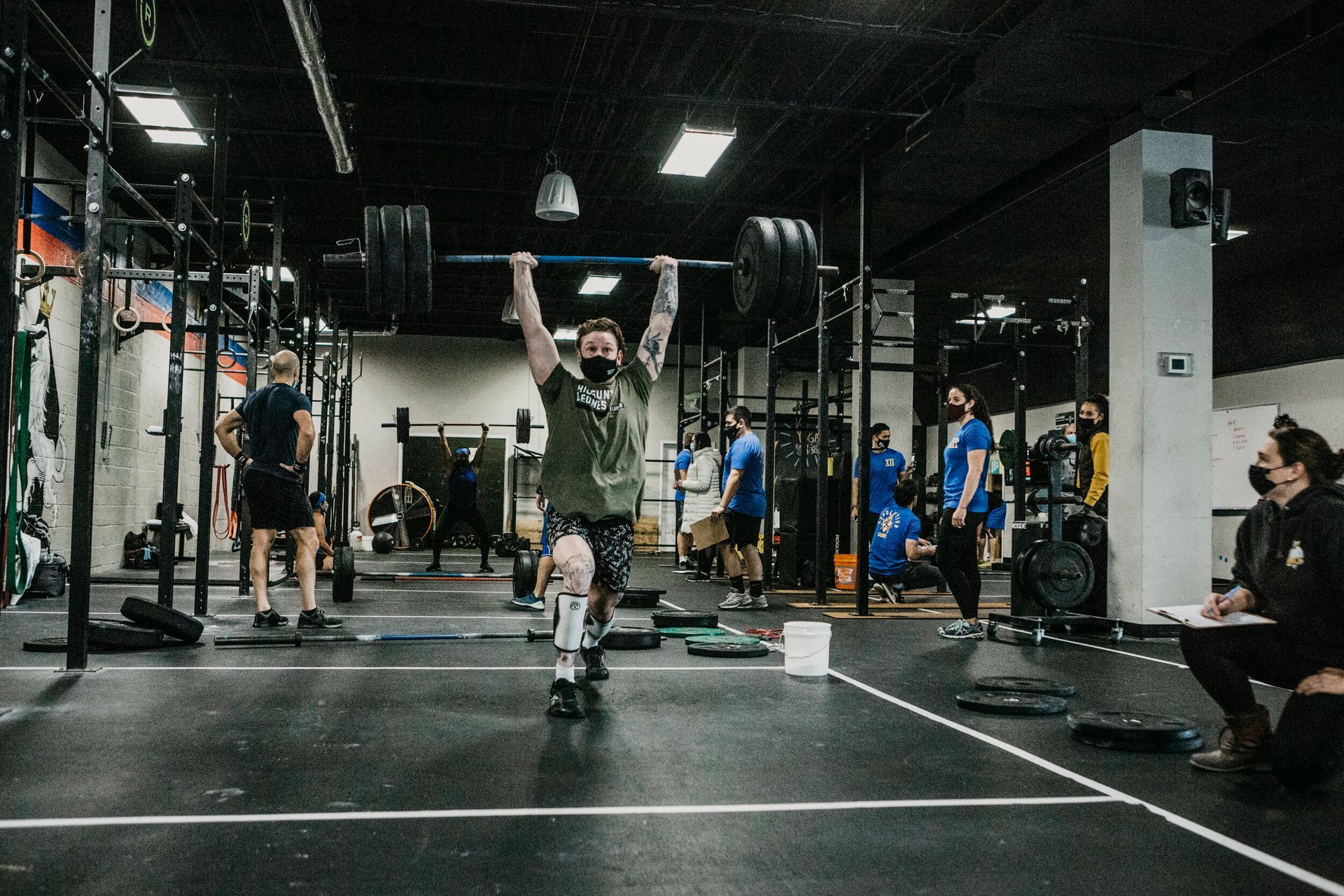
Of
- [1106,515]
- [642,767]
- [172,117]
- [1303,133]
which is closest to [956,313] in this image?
[1303,133]

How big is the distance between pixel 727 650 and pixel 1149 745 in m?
1.98

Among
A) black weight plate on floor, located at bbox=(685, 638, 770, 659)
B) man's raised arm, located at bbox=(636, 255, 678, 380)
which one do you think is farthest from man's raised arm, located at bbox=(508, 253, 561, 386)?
black weight plate on floor, located at bbox=(685, 638, 770, 659)

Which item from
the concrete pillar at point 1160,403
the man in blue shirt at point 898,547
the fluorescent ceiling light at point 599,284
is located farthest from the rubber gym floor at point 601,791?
the fluorescent ceiling light at point 599,284

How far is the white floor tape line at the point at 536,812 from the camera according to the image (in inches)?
80.5

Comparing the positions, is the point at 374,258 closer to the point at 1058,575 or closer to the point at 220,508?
the point at 1058,575

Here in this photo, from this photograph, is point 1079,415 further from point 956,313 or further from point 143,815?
point 956,313

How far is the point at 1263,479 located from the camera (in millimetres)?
2740

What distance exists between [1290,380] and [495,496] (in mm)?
10882

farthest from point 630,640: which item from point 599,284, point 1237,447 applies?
point 1237,447

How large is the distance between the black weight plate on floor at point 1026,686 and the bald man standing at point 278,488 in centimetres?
329

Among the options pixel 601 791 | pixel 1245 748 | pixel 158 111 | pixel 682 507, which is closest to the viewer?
pixel 601 791

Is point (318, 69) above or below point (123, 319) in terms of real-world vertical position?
above

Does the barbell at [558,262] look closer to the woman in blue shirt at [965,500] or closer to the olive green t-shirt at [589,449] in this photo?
the olive green t-shirt at [589,449]

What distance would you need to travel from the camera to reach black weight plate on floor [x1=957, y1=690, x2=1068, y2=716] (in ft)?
10.9
